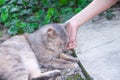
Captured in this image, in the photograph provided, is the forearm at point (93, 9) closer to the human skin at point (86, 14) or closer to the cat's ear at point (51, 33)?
the human skin at point (86, 14)

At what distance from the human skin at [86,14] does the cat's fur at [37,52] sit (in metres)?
0.08

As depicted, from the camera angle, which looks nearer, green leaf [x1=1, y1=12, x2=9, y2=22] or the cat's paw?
the cat's paw

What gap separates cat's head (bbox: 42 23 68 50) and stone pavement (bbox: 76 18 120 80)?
30 cm

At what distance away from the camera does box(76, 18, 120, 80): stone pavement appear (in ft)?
13.2

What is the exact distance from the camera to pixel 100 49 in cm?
453

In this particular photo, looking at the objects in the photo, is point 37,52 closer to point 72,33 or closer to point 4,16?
point 72,33

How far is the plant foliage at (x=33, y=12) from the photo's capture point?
5.48m

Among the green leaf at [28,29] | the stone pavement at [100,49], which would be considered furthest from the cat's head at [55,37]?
the green leaf at [28,29]

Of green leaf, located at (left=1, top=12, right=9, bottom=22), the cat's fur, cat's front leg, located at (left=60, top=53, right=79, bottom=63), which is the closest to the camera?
the cat's fur

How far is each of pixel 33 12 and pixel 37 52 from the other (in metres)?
1.86

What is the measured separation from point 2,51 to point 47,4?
2056 millimetres

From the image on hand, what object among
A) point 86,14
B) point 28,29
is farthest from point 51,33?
point 28,29

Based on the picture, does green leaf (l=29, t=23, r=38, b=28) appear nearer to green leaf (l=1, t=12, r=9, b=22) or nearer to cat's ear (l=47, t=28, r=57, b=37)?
green leaf (l=1, t=12, r=9, b=22)

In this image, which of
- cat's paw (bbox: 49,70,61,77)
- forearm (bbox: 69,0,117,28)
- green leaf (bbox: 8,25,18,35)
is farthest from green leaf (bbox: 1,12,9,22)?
cat's paw (bbox: 49,70,61,77)
